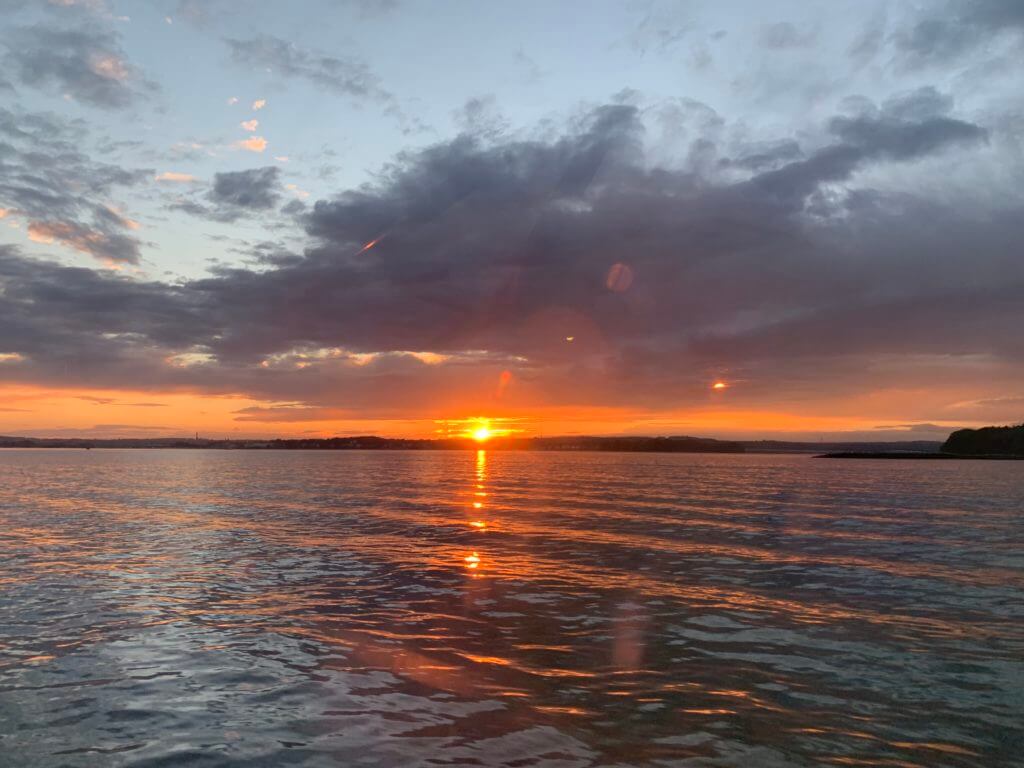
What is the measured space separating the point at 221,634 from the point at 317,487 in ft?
226

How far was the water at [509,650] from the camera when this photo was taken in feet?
36.7

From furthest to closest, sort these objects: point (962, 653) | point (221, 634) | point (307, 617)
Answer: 1. point (307, 617)
2. point (221, 634)
3. point (962, 653)

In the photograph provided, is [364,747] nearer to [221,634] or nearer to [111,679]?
[111,679]

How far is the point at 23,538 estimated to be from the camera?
36.2 m

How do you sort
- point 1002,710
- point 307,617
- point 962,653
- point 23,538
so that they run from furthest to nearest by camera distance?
point 23,538
point 307,617
point 962,653
point 1002,710

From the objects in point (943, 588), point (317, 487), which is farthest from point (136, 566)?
point (317, 487)

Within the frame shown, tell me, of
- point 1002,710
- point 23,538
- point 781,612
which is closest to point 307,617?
point 781,612

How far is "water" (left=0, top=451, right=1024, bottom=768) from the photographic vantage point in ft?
36.7

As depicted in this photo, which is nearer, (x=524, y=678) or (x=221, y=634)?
(x=524, y=678)

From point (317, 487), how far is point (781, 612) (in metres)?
71.2

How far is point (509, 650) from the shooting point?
1659 cm

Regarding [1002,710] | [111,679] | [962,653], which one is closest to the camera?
[1002,710]

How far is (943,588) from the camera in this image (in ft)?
81.2

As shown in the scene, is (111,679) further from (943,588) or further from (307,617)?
(943,588)
